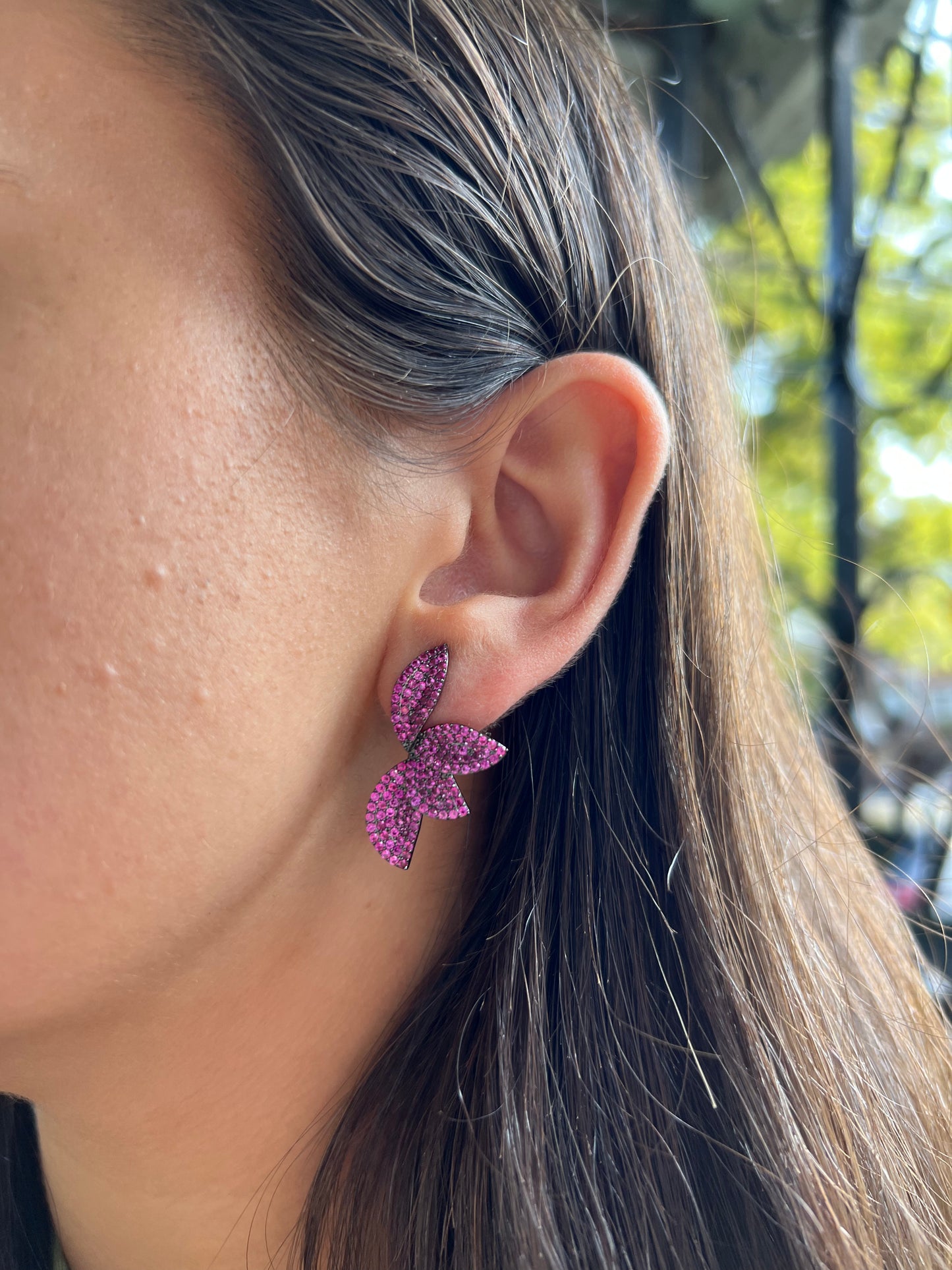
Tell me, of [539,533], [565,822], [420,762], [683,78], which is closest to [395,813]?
[420,762]

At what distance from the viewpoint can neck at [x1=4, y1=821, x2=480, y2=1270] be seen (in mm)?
800

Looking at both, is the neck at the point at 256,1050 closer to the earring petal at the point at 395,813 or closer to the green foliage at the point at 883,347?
the earring petal at the point at 395,813

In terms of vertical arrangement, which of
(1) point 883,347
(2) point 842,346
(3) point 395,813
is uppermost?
(1) point 883,347

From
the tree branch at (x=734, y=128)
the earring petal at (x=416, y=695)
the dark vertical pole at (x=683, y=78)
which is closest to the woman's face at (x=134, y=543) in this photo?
the earring petal at (x=416, y=695)

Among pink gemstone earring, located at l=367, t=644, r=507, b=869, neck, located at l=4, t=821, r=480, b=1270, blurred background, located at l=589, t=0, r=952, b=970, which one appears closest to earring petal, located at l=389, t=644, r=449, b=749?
pink gemstone earring, located at l=367, t=644, r=507, b=869

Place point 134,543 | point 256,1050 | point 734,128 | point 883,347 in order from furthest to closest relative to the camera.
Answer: point 883,347
point 734,128
point 256,1050
point 134,543

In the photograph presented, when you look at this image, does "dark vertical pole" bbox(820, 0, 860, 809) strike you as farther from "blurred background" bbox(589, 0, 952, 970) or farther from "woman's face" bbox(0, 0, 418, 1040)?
"woman's face" bbox(0, 0, 418, 1040)

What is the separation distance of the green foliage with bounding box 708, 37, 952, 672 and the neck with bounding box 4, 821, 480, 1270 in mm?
1336

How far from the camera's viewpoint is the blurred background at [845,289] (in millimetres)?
1288

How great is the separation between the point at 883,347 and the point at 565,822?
2.81 metres

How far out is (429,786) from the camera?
76 centimetres

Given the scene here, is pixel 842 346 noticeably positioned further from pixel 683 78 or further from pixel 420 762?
pixel 420 762

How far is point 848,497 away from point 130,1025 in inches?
65.4

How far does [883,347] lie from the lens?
9.99ft
